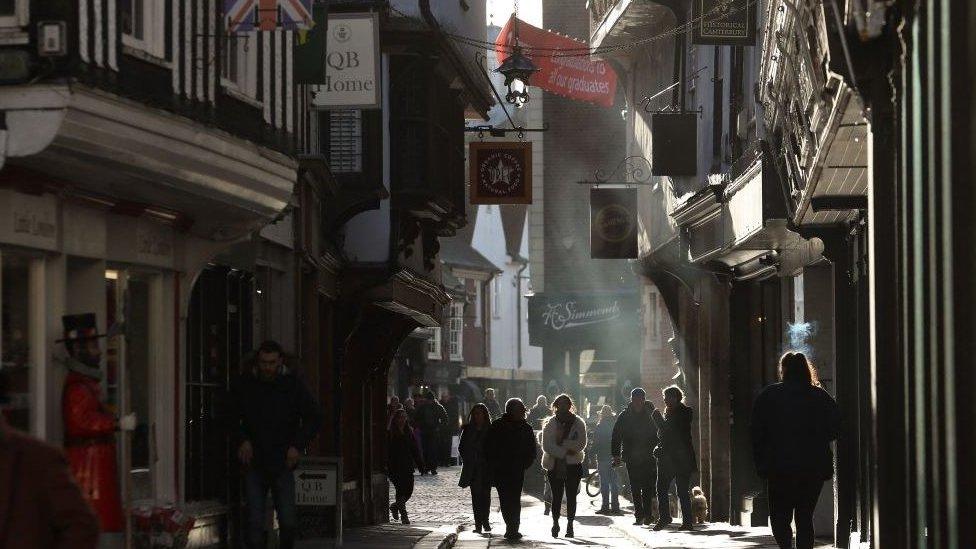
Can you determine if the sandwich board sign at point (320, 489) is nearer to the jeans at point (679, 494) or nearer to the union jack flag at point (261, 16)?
the union jack flag at point (261, 16)

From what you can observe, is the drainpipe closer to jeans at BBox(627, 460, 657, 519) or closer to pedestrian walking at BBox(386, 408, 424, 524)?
pedestrian walking at BBox(386, 408, 424, 524)

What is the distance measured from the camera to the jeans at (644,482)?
24.5 meters

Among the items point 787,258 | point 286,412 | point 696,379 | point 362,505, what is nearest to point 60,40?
point 286,412

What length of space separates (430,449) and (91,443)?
29.9 meters

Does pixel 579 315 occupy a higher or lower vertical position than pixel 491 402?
higher

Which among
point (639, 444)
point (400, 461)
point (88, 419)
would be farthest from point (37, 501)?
point (400, 461)

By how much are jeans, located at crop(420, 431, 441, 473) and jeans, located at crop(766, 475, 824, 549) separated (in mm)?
26972

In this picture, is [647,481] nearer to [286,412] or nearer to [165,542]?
[286,412]

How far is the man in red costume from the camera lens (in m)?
12.0

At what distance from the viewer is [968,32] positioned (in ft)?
27.4

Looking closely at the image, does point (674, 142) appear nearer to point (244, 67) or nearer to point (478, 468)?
point (478, 468)

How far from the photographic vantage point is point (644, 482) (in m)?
24.6

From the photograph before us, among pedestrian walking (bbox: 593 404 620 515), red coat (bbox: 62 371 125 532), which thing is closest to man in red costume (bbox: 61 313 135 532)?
red coat (bbox: 62 371 125 532)

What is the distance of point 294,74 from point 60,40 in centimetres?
662
